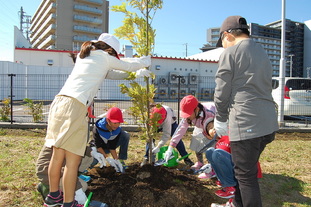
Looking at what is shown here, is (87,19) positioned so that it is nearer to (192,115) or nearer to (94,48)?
(192,115)

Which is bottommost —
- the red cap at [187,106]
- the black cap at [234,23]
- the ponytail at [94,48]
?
the red cap at [187,106]

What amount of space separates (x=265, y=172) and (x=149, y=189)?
6.64 ft

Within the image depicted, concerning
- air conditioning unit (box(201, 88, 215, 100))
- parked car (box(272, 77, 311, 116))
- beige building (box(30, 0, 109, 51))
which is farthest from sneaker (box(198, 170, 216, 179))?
beige building (box(30, 0, 109, 51))

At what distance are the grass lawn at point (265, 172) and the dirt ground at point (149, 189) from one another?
2.20 feet

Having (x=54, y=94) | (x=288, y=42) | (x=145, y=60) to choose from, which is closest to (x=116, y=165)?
(x=145, y=60)

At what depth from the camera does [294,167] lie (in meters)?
3.96

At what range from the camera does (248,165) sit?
193 cm

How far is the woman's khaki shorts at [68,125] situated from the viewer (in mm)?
2127

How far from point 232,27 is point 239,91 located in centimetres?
56

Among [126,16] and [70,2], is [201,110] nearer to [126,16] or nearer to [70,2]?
[126,16]

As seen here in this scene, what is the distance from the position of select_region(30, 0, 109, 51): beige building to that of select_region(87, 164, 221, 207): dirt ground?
51.9 m

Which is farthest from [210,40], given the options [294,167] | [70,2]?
[294,167]

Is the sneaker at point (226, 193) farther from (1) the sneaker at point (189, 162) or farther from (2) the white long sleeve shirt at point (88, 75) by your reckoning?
(2) the white long sleeve shirt at point (88, 75)

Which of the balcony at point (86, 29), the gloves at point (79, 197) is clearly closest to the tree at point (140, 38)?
the gloves at point (79, 197)
